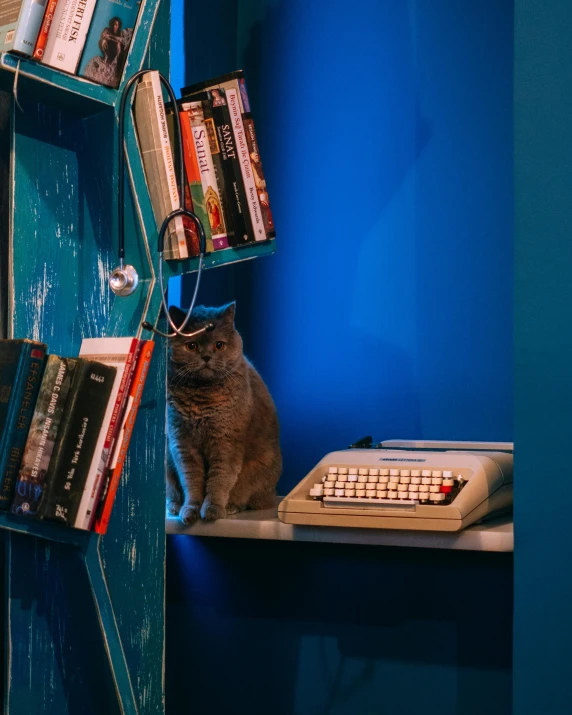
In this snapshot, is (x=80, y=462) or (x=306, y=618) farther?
(x=306, y=618)

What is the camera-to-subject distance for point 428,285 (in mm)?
2105

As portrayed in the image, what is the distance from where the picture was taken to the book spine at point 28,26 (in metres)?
1.28

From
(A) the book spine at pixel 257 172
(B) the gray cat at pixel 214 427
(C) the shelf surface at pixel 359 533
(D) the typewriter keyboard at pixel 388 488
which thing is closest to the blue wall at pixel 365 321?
(B) the gray cat at pixel 214 427

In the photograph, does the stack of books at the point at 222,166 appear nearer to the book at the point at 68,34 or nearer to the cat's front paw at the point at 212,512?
the book at the point at 68,34

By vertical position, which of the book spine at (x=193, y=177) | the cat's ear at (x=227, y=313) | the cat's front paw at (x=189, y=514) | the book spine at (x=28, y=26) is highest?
the book spine at (x=28, y=26)

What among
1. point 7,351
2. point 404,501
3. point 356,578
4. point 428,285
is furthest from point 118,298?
point 356,578

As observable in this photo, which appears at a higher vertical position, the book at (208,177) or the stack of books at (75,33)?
→ the stack of books at (75,33)

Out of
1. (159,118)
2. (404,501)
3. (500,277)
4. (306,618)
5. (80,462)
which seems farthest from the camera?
(306,618)

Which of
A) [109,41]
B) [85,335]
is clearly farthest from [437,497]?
[109,41]

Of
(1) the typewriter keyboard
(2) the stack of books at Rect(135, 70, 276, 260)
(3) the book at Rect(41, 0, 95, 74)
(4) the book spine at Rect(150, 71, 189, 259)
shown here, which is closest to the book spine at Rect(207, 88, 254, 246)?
(2) the stack of books at Rect(135, 70, 276, 260)

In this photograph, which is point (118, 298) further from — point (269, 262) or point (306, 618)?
point (306, 618)

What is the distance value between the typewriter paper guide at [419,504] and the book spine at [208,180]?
A: 52cm

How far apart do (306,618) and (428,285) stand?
35.4 inches

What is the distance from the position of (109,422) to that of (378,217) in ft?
3.56
